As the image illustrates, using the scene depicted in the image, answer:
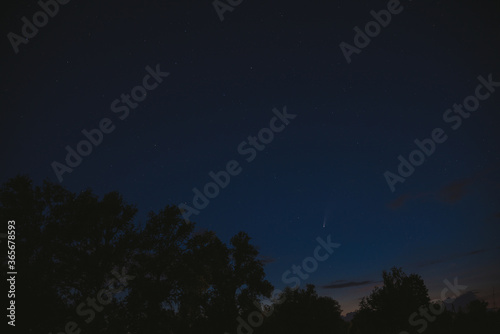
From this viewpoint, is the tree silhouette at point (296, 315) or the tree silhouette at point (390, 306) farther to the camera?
the tree silhouette at point (296, 315)

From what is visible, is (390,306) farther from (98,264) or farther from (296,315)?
(98,264)

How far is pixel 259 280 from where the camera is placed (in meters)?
40.3

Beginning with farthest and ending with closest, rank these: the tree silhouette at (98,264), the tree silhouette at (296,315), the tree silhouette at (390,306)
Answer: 1. the tree silhouette at (296,315)
2. the tree silhouette at (390,306)
3. the tree silhouette at (98,264)

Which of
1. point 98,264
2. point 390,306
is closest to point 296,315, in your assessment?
point 390,306

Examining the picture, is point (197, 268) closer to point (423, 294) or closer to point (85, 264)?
point (85, 264)

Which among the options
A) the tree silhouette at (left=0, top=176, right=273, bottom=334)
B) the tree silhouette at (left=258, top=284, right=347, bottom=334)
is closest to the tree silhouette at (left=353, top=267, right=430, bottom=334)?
the tree silhouette at (left=258, top=284, right=347, bottom=334)

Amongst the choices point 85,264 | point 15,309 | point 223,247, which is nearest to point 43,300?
point 15,309

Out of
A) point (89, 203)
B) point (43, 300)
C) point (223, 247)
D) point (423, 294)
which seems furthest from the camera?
point (423, 294)

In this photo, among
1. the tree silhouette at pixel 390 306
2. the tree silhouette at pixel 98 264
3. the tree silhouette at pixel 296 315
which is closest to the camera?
the tree silhouette at pixel 98 264

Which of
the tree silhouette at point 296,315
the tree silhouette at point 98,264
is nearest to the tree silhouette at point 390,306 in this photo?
the tree silhouette at point 296,315

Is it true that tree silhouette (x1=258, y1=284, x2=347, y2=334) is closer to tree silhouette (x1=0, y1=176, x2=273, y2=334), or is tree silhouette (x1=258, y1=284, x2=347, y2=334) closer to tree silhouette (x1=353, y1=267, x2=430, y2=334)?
tree silhouette (x1=353, y1=267, x2=430, y2=334)

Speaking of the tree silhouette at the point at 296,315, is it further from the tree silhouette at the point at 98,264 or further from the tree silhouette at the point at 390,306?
the tree silhouette at the point at 98,264

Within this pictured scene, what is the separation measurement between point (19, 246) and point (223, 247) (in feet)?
74.5

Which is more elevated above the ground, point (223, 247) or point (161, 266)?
point (223, 247)
